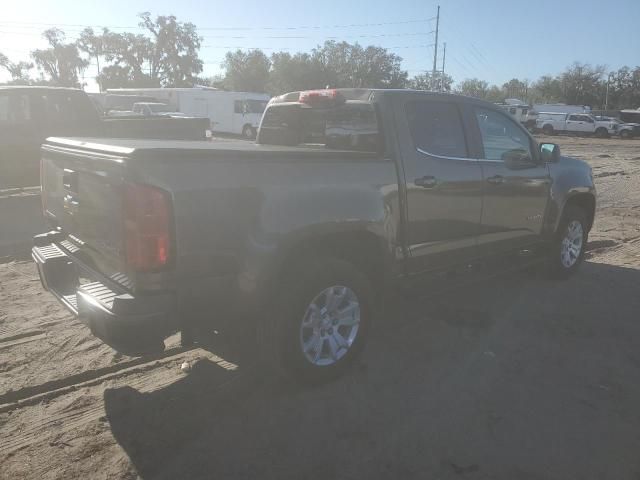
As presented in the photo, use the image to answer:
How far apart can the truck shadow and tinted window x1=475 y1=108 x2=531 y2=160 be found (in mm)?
1481

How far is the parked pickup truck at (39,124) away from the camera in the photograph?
9.21m

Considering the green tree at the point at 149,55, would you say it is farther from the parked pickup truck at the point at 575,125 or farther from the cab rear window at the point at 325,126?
the cab rear window at the point at 325,126

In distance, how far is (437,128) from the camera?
447cm

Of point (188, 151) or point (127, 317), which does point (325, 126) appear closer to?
point (188, 151)

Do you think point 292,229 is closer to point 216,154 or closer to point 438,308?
point 216,154

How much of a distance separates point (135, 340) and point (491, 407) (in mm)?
2141

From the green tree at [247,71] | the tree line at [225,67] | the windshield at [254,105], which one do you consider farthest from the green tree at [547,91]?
the windshield at [254,105]

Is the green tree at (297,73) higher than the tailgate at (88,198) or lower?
higher

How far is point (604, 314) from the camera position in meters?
5.21

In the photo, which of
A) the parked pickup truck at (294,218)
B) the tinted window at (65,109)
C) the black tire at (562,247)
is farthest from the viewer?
the tinted window at (65,109)

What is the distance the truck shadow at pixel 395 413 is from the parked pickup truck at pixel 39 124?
601 cm

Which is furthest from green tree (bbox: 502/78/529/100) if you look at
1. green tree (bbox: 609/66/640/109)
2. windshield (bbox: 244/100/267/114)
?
windshield (bbox: 244/100/267/114)

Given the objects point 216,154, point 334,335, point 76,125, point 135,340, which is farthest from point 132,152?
point 76,125

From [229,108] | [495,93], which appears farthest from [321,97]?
[495,93]
